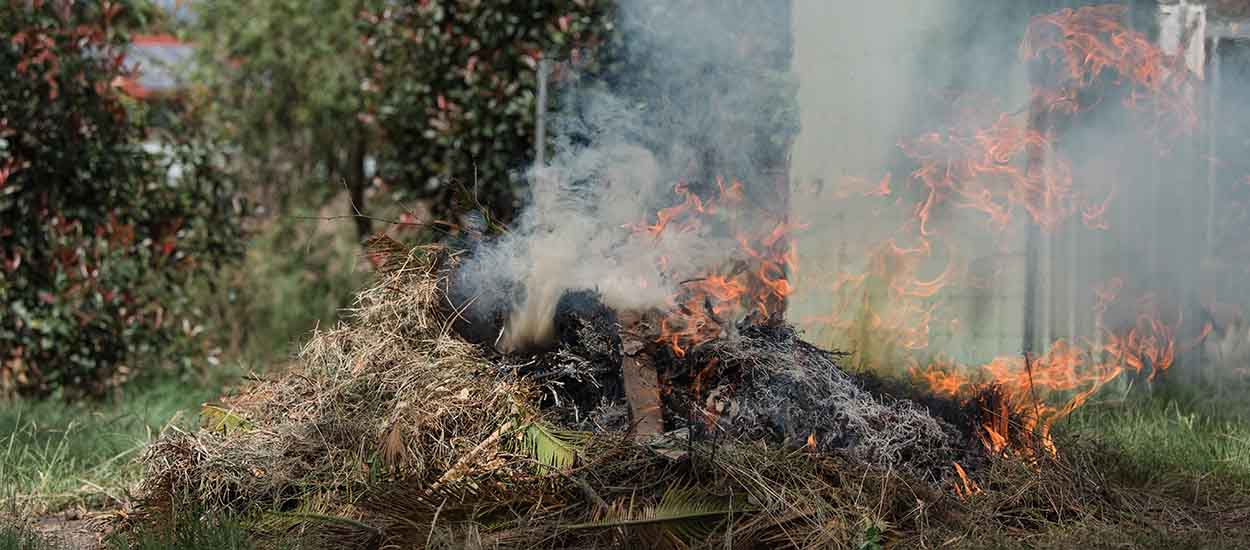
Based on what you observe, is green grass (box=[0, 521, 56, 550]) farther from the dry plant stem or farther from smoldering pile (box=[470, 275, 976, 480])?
the dry plant stem

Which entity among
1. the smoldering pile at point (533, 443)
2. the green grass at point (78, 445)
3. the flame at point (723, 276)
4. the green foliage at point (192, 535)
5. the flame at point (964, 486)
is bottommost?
the green grass at point (78, 445)

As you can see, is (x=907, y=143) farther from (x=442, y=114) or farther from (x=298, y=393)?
(x=298, y=393)

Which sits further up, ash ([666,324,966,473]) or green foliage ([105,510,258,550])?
ash ([666,324,966,473])

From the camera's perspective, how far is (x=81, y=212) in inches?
291

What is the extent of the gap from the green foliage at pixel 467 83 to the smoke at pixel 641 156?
409 mm

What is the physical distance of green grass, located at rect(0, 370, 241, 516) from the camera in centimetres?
518

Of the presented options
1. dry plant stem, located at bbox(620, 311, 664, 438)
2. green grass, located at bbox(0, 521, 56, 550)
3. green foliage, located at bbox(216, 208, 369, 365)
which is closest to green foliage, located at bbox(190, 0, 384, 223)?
green foliage, located at bbox(216, 208, 369, 365)

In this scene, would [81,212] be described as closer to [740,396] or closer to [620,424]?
[620,424]

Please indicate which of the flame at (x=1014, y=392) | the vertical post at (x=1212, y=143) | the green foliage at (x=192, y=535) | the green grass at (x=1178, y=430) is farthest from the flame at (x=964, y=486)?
the vertical post at (x=1212, y=143)

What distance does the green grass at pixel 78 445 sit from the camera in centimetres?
518

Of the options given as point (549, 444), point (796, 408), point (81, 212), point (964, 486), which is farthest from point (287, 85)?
point (964, 486)

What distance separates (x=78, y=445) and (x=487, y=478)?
2.86m

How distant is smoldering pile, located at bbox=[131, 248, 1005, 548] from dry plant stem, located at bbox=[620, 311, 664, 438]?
0.03 metres

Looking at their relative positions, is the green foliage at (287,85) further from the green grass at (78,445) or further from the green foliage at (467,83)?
the green grass at (78,445)
